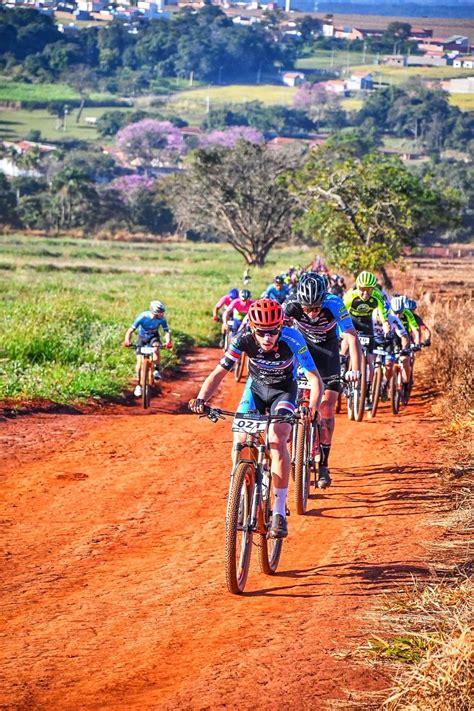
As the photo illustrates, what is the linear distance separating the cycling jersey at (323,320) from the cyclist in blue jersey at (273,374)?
2.51 metres

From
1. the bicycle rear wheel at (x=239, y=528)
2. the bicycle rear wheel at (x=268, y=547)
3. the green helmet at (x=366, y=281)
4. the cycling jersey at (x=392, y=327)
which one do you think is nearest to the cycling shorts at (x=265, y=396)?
the bicycle rear wheel at (x=268, y=547)

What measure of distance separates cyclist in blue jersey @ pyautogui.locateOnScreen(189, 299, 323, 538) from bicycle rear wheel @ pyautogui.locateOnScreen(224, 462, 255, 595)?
1.19ft

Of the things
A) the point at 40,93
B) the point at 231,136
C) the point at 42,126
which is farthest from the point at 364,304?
the point at 40,93

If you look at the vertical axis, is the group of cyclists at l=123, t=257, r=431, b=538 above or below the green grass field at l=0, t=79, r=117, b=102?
above

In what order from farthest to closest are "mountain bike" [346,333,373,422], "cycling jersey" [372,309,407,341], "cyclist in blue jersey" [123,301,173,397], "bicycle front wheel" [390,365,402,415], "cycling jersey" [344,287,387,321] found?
"cyclist in blue jersey" [123,301,173,397] → "bicycle front wheel" [390,365,402,415] → "cycling jersey" [372,309,407,341] → "mountain bike" [346,333,373,422] → "cycling jersey" [344,287,387,321]

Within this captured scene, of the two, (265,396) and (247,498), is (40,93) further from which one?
(247,498)

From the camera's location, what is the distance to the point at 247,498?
8.33 metres

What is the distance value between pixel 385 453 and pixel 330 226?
80.7 ft

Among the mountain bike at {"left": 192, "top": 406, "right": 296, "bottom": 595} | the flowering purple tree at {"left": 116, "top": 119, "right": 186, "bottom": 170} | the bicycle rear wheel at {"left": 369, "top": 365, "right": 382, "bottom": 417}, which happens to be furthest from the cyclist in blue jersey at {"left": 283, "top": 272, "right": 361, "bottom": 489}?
the flowering purple tree at {"left": 116, "top": 119, "right": 186, "bottom": 170}

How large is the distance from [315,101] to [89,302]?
6092 inches

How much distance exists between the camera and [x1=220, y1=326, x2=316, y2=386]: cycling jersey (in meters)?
9.15

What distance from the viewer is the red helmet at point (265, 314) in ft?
28.9

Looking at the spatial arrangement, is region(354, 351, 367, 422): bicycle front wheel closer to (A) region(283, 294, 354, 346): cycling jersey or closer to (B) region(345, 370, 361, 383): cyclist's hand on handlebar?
(A) region(283, 294, 354, 346): cycling jersey

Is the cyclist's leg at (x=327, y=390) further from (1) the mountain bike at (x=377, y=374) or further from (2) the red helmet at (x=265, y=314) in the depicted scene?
(1) the mountain bike at (x=377, y=374)
